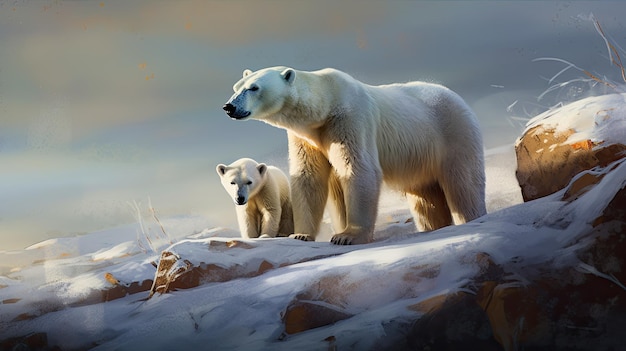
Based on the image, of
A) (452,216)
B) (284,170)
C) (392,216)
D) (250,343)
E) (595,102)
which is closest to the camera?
(250,343)

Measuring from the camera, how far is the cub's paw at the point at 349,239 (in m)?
3.35

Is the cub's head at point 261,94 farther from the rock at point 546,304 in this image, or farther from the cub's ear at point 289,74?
Result: the rock at point 546,304

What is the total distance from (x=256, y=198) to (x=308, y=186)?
50cm

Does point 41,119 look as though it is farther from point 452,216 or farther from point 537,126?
point 537,126

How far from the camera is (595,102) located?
3494mm

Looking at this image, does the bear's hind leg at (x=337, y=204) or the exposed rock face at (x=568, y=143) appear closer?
the exposed rock face at (x=568, y=143)

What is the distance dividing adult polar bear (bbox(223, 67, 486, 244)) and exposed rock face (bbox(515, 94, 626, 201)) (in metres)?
0.37

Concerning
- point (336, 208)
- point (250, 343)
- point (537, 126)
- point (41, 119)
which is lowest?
point (250, 343)

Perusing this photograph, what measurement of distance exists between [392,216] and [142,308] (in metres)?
3.10

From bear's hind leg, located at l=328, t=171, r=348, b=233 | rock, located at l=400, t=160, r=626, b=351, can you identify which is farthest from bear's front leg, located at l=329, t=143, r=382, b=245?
rock, located at l=400, t=160, r=626, b=351

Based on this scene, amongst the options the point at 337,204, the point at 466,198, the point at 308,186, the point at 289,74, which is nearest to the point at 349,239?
the point at 308,186

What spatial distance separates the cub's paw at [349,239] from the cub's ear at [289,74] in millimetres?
837

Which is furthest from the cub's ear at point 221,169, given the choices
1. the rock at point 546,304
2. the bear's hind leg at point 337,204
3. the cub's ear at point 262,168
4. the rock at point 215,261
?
the rock at point 546,304

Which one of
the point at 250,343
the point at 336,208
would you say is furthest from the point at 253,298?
the point at 336,208
